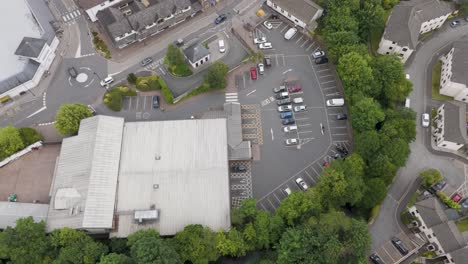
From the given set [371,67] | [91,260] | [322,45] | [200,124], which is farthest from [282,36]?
[91,260]

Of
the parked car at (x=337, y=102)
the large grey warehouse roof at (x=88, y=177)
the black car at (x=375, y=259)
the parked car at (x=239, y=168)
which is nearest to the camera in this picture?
the large grey warehouse roof at (x=88, y=177)

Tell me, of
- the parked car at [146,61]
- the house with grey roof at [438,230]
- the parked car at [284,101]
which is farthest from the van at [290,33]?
the house with grey roof at [438,230]

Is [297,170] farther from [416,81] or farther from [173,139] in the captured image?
[416,81]

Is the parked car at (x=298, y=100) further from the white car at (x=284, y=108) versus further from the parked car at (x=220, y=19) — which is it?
the parked car at (x=220, y=19)

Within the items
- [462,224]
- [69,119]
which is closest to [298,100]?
[462,224]

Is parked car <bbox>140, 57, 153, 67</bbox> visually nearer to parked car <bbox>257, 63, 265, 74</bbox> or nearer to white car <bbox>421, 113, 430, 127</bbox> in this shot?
parked car <bbox>257, 63, 265, 74</bbox>

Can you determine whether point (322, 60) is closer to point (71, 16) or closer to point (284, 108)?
point (284, 108)
